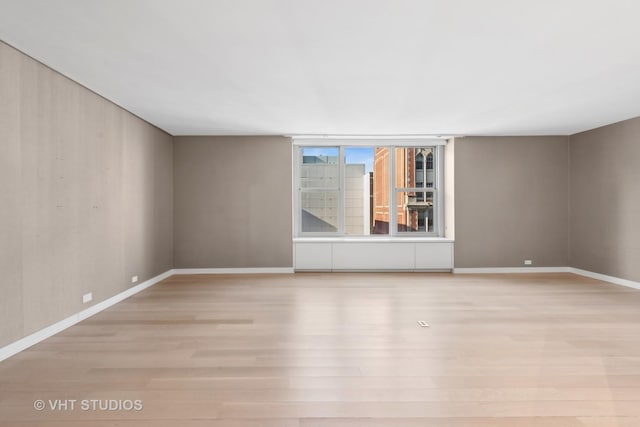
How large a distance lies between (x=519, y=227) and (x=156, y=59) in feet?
21.1

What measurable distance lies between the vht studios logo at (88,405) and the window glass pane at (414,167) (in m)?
5.98

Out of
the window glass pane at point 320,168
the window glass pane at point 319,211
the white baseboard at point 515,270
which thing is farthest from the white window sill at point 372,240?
the window glass pane at point 320,168

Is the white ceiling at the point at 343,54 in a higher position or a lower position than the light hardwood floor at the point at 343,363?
higher

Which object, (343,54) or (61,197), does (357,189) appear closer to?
(343,54)

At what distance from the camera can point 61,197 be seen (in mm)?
3633

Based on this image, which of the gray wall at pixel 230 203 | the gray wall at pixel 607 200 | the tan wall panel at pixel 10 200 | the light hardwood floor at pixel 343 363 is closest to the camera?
the light hardwood floor at pixel 343 363

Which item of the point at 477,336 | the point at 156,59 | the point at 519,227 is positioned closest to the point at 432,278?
the point at 519,227

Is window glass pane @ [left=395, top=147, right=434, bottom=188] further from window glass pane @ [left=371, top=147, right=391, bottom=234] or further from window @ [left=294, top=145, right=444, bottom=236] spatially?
window glass pane @ [left=371, top=147, right=391, bottom=234]

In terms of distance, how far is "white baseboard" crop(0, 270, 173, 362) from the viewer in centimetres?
296

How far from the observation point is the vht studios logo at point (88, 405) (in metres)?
2.19

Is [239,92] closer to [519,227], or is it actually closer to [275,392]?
[275,392]

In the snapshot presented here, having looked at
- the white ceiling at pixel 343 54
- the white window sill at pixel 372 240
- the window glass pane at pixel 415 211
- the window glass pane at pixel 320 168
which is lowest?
the white window sill at pixel 372 240

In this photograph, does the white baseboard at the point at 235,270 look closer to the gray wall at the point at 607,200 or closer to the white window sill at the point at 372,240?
the white window sill at the point at 372,240

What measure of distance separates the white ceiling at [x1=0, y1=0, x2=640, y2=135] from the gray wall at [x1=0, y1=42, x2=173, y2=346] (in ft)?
0.98
